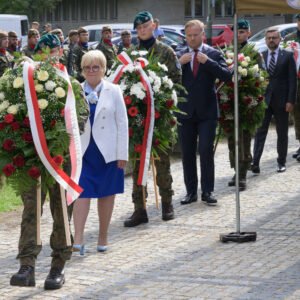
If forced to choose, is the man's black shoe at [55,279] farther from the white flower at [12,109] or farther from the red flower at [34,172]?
the white flower at [12,109]

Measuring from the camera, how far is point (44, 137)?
7.71 m

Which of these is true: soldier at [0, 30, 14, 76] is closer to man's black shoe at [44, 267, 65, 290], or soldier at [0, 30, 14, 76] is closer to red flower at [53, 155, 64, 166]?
man's black shoe at [44, 267, 65, 290]

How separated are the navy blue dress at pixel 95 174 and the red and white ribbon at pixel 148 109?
111 centimetres

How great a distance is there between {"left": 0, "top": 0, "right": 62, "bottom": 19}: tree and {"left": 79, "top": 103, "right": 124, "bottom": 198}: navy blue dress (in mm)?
44614

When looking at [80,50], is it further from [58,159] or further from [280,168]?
[58,159]

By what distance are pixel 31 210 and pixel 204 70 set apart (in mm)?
4422

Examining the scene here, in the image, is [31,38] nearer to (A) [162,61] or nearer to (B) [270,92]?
(B) [270,92]

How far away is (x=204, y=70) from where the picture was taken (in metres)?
12.0

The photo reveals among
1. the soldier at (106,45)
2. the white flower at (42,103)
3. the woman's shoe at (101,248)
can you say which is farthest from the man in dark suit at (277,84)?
the white flower at (42,103)

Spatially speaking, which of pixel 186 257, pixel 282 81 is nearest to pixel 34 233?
pixel 186 257

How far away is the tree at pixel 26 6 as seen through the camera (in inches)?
2083

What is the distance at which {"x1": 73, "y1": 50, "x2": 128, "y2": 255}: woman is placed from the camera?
9.20m

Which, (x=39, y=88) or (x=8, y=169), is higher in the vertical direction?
(x=39, y=88)

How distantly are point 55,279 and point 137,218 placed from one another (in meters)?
2.97
